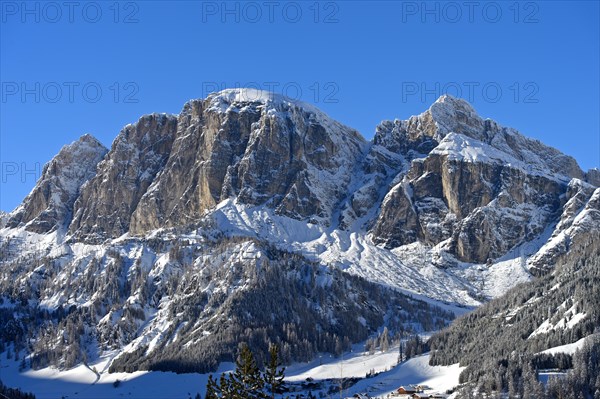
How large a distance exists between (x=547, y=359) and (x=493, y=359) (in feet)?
44.3

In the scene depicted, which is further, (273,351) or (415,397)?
(415,397)

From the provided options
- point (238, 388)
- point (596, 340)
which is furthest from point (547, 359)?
point (238, 388)

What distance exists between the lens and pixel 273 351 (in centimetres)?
6894

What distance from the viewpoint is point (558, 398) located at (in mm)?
164125

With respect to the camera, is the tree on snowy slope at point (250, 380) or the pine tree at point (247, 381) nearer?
the tree on snowy slope at point (250, 380)

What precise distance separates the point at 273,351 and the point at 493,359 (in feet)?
464

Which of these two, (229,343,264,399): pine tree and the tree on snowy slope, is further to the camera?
(229,343,264,399): pine tree

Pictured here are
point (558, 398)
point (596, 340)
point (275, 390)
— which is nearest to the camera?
point (275, 390)

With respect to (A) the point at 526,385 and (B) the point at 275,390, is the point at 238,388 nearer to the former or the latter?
(B) the point at 275,390

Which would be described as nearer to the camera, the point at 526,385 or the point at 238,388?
the point at 238,388

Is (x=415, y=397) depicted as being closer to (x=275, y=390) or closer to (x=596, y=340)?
(x=596, y=340)

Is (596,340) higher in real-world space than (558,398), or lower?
higher

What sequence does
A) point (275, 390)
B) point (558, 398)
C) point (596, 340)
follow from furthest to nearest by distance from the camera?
point (596, 340)
point (558, 398)
point (275, 390)

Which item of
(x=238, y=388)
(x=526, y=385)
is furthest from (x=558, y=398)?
(x=238, y=388)
